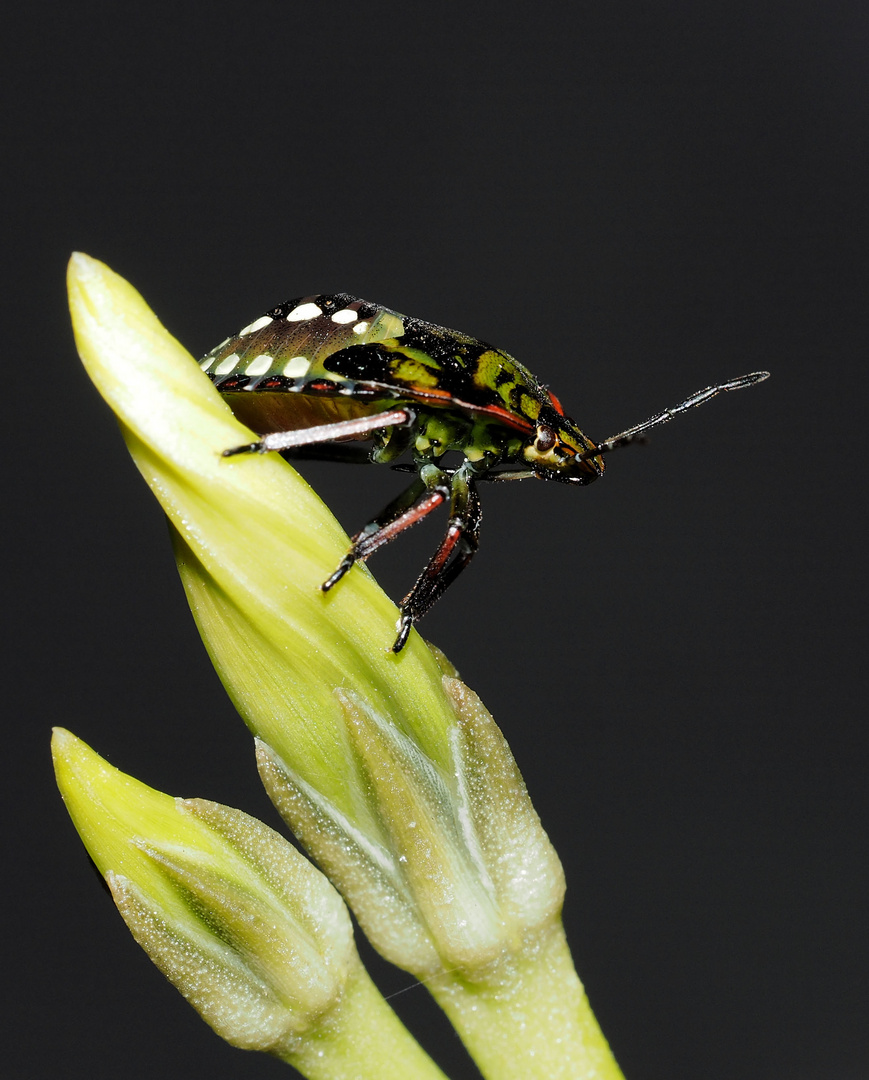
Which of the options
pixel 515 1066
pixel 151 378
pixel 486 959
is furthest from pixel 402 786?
pixel 151 378

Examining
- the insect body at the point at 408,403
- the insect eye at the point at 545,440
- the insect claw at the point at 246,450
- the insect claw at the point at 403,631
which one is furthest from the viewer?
the insect eye at the point at 545,440

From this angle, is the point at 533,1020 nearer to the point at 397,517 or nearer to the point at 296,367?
the point at 397,517

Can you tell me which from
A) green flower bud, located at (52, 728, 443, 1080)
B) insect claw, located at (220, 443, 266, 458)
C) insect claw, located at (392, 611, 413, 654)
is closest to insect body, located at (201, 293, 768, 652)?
insect claw, located at (392, 611, 413, 654)

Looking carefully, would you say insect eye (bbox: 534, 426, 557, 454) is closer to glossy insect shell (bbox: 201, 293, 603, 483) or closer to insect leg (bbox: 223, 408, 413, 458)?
glossy insect shell (bbox: 201, 293, 603, 483)

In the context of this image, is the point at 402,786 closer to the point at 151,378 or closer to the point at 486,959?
the point at 486,959

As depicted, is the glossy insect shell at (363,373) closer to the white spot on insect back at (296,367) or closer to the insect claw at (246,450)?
the white spot on insect back at (296,367)

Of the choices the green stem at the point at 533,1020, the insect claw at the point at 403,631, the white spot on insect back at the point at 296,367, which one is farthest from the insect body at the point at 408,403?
the green stem at the point at 533,1020

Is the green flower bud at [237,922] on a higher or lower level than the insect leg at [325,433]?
lower
